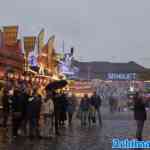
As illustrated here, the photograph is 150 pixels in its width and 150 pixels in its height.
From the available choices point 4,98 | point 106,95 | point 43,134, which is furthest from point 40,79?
point 106,95

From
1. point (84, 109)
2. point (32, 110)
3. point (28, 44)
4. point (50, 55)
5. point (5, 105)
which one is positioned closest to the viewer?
point (32, 110)

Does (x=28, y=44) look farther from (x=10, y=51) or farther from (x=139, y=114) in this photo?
(x=139, y=114)

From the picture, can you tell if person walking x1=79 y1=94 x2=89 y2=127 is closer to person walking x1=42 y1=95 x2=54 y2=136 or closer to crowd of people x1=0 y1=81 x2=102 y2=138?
crowd of people x1=0 y1=81 x2=102 y2=138

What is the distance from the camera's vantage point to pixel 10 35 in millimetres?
32219

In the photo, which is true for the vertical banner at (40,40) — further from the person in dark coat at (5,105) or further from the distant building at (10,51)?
the person in dark coat at (5,105)

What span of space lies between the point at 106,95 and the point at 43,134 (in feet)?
164

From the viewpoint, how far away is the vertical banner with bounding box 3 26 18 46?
105 ft

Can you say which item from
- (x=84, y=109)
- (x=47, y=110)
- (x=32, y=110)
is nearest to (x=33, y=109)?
(x=32, y=110)

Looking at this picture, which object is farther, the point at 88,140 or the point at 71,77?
the point at 71,77

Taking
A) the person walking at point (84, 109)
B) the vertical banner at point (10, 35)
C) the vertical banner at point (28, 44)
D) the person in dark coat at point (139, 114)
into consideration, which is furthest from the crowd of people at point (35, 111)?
the vertical banner at point (28, 44)

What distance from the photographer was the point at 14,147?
603 inches

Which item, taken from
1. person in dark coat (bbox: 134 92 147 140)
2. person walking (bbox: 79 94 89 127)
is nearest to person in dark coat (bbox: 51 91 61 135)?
person in dark coat (bbox: 134 92 147 140)

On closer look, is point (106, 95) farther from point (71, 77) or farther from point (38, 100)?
point (38, 100)

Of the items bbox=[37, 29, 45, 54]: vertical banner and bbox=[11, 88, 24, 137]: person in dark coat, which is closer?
bbox=[11, 88, 24, 137]: person in dark coat
